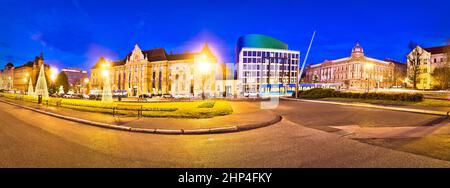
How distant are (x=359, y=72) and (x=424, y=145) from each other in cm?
9940

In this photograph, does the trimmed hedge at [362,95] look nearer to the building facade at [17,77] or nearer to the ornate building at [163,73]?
the ornate building at [163,73]

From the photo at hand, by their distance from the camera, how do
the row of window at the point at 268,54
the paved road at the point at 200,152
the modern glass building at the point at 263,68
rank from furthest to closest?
the row of window at the point at 268,54
the modern glass building at the point at 263,68
the paved road at the point at 200,152

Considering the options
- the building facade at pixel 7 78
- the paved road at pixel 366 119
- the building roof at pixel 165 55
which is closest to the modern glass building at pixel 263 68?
the building roof at pixel 165 55

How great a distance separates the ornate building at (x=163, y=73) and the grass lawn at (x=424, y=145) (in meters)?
55.3

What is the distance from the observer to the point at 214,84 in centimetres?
6794

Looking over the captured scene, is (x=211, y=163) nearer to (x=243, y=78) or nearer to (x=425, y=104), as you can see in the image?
(x=425, y=104)

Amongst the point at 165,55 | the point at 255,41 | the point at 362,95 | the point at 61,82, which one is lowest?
the point at 362,95

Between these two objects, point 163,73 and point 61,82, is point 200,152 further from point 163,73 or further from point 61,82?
point 61,82

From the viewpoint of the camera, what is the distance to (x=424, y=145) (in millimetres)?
6148

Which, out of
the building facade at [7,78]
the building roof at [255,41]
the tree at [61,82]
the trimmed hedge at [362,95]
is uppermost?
the building roof at [255,41]

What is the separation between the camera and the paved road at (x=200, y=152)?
15.6ft

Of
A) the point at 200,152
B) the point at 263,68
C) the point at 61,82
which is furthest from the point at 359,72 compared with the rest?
the point at 61,82
